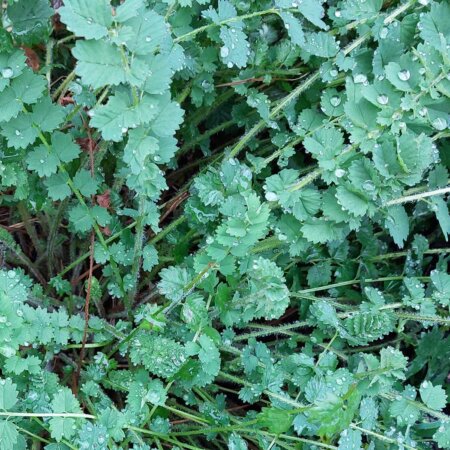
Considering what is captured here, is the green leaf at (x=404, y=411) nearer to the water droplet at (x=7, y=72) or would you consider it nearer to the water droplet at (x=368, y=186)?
the water droplet at (x=368, y=186)

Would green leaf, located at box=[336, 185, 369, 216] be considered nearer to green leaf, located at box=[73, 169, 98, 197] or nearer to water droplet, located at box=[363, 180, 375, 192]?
water droplet, located at box=[363, 180, 375, 192]

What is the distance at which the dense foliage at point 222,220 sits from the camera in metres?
1.18

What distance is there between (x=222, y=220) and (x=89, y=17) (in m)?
0.57

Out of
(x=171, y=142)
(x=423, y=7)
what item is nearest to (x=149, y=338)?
(x=171, y=142)

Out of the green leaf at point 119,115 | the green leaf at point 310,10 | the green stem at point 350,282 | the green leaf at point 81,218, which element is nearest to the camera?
the green leaf at point 119,115

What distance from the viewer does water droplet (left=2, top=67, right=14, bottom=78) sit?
1.22 meters

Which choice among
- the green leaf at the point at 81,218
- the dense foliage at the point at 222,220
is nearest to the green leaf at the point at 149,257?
the dense foliage at the point at 222,220

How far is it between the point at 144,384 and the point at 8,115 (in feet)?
2.10

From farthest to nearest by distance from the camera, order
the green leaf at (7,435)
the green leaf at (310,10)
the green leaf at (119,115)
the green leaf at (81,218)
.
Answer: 1. the green leaf at (81,218)
2. the green leaf at (310,10)
3. the green leaf at (7,435)
4. the green leaf at (119,115)

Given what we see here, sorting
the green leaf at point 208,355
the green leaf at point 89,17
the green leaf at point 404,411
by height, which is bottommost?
the green leaf at point 404,411

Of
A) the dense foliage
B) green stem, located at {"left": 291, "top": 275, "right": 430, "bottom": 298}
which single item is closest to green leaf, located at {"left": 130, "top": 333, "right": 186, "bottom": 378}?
the dense foliage

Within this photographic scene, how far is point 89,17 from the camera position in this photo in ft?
3.11

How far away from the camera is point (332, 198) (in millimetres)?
1345

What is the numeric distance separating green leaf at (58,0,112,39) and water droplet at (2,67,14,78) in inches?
13.0
